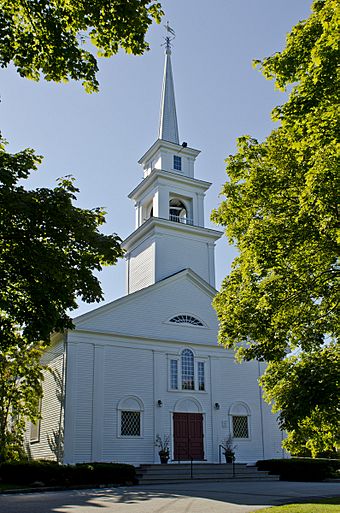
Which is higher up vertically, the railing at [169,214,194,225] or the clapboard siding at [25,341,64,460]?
the railing at [169,214,194,225]

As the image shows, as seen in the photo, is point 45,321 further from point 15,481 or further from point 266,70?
point 15,481

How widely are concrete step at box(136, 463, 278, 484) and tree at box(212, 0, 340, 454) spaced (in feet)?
32.9

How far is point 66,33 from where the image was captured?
838cm

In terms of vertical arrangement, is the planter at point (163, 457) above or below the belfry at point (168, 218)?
below

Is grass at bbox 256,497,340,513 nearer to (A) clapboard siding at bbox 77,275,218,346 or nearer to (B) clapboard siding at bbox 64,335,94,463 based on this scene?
(B) clapboard siding at bbox 64,335,94,463

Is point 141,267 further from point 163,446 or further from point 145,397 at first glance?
point 163,446

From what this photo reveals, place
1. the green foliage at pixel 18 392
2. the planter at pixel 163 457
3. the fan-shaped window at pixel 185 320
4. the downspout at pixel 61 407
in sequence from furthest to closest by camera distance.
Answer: the fan-shaped window at pixel 185 320, the green foliage at pixel 18 392, the planter at pixel 163 457, the downspout at pixel 61 407

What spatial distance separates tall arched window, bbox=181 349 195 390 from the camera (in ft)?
84.2

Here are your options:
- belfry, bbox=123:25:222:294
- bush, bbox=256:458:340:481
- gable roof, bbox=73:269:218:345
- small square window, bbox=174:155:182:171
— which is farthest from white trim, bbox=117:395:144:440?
small square window, bbox=174:155:182:171

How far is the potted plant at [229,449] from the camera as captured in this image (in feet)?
81.0

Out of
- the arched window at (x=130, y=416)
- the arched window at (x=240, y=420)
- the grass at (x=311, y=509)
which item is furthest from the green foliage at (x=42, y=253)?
the arched window at (x=240, y=420)

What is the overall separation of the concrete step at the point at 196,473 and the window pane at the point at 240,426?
193 centimetres

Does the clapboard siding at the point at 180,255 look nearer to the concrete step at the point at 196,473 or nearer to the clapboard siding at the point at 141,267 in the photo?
the clapboard siding at the point at 141,267

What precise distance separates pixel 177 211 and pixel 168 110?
711cm
